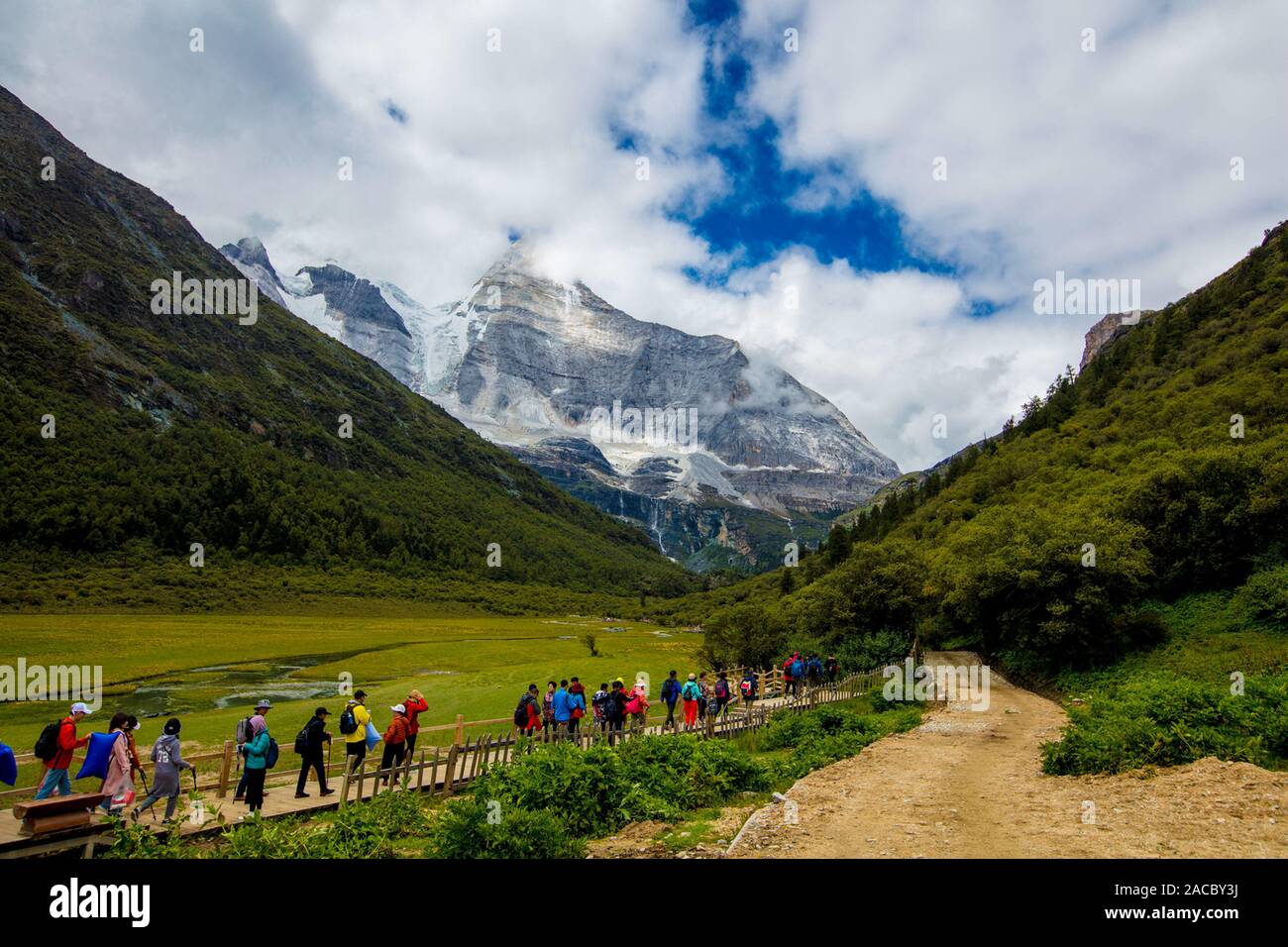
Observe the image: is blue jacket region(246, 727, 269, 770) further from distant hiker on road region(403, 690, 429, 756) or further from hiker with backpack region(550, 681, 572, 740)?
hiker with backpack region(550, 681, 572, 740)

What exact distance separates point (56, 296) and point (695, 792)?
230048mm

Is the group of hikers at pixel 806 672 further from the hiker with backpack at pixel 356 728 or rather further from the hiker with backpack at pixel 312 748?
the hiker with backpack at pixel 312 748

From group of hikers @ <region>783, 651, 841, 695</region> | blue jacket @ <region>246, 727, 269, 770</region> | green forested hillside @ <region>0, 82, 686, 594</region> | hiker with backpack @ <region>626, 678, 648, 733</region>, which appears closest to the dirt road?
hiker with backpack @ <region>626, 678, 648, 733</region>

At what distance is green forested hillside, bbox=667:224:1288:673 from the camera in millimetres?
36094

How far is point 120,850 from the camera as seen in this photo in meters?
11.0

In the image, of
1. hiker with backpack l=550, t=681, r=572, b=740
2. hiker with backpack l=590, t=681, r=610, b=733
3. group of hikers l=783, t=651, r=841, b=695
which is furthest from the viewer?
group of hikers l=783, t=651, r=841, b=695

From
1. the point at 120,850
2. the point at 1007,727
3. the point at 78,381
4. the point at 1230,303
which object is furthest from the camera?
the point at 78,381

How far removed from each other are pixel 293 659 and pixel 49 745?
56.6 m

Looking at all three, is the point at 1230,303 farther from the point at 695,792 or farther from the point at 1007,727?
the point at 695,792

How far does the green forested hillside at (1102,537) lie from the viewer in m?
36.1

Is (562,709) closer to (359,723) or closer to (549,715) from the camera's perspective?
(549,715)

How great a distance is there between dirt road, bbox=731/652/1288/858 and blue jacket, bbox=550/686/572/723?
26.8 feet
